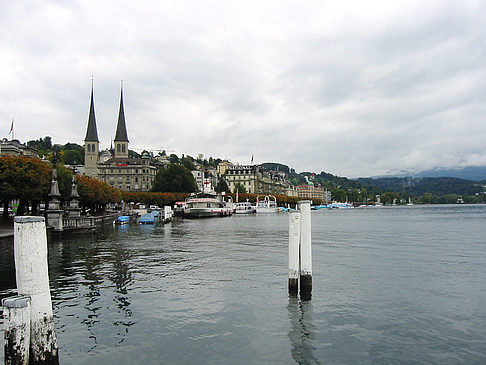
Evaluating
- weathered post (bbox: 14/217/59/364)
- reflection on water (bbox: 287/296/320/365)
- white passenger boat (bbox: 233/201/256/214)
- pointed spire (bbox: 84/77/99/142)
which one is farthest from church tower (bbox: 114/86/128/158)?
weathered post (bbox: 14/217/59/364)

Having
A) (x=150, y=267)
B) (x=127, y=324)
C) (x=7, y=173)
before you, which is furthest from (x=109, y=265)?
(x=7, y=173)

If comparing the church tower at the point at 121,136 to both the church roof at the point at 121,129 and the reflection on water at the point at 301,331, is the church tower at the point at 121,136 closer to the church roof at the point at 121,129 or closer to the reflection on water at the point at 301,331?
the church roof at the point at 121,129

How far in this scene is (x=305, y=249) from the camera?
51.6 ft

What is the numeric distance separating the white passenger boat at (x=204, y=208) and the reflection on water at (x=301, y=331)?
8867 centimetres

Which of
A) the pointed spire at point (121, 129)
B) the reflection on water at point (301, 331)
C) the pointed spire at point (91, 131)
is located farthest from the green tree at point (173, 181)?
the reflection on water at point (301, 331)

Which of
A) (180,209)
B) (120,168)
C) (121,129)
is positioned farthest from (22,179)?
(121,129)

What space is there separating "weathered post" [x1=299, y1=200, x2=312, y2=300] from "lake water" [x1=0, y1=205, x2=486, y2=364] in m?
0.58

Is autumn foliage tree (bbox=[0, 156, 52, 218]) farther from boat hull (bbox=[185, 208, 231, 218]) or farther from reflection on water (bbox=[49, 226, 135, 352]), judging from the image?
boat hull (bbox=[185, 208, 231, 218])

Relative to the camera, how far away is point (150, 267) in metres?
24.0

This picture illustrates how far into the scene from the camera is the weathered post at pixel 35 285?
881 centimetres

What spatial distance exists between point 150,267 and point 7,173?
100ft

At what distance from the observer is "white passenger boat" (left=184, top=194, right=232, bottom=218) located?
104106 mm

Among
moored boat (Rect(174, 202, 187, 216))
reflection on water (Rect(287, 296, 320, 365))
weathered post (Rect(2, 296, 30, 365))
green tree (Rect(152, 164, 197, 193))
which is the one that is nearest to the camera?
weathered post (Rect(2, 296, 30, 365))

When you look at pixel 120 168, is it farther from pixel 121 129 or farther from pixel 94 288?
pixel 94 288
